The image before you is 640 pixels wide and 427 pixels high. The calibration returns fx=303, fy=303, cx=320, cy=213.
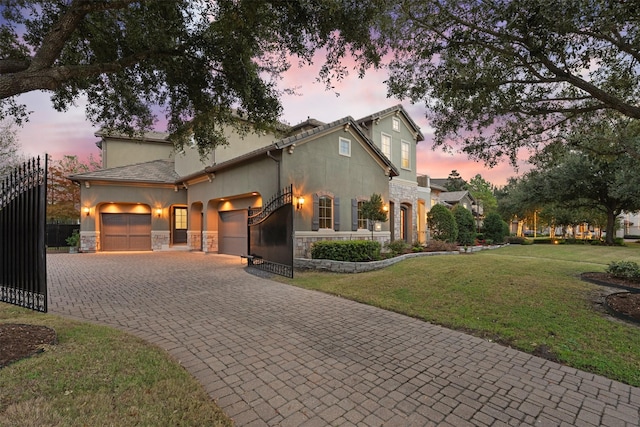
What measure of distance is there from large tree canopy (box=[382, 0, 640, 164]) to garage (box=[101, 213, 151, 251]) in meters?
18.7

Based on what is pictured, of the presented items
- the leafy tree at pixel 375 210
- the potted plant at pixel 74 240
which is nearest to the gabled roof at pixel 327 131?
the leafy tree at pixel 375 210

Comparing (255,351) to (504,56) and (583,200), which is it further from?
(583,200)

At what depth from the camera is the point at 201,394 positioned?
316 centimetres

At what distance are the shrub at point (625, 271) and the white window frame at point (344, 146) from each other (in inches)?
400

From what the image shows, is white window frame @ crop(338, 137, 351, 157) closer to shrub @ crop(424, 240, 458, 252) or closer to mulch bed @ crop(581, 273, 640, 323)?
shrub @ crop(424, 240, 458, 252)

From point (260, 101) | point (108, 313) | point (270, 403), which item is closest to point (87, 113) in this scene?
point (260, 101)

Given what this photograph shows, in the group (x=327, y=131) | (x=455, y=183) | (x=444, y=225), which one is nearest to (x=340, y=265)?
(x=327, y=131)

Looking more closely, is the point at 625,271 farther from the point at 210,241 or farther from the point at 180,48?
the point at 210,241

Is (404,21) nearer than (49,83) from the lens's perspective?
No

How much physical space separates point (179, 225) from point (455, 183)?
68.1 meters

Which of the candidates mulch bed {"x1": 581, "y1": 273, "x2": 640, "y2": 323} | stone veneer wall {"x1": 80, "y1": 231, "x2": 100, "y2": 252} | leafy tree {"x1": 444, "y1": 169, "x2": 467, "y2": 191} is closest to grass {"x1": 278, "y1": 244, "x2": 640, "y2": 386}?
mulch bed {"x1": 581, "y1": 273, "x2": 640, "y2": 323}

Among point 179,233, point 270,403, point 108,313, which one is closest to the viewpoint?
point 270,403

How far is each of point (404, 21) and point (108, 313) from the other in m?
8.67

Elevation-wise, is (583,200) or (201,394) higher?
(583,200)
